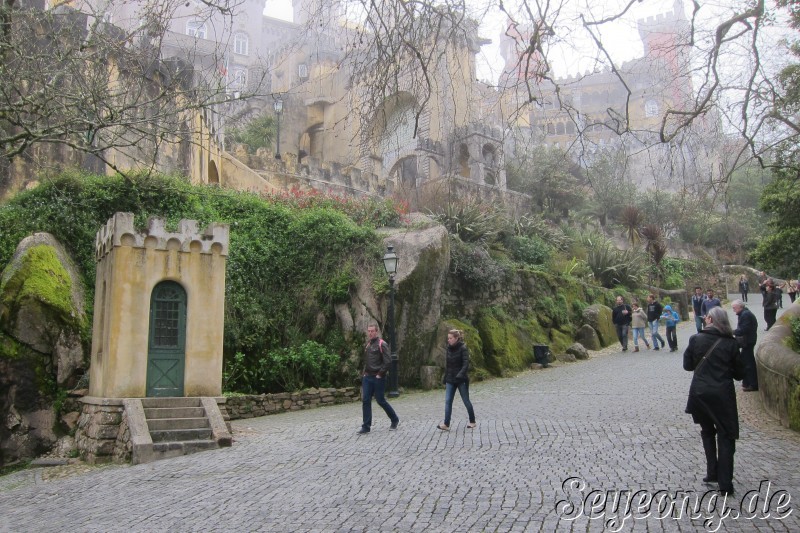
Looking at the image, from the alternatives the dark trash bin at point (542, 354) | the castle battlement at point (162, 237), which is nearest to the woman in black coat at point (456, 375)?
the castle battlement at point (162, 237)

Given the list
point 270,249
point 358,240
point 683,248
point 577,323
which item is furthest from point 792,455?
point 683,248

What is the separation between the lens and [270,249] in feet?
A: 56.7

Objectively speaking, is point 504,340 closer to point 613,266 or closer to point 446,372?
point 446,372

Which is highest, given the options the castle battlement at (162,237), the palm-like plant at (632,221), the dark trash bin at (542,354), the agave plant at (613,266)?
the palm-like plant at (632,221)

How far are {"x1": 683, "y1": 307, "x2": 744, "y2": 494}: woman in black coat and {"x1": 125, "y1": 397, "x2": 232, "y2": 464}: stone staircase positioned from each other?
6.81m

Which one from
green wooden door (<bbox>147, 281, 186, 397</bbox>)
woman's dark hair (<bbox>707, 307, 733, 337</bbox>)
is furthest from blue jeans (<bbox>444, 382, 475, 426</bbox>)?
green wooden door (<bbox>147, 281, 186, 397</bbox>)

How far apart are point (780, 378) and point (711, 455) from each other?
445cm

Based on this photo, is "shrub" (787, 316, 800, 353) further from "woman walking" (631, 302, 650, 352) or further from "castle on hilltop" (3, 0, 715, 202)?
"woman walking" (631, 302, 650, 352)

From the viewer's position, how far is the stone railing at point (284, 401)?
1295 centimetres

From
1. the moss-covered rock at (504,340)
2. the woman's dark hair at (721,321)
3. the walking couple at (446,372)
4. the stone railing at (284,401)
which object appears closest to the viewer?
the woman's dark hair at (721,321)

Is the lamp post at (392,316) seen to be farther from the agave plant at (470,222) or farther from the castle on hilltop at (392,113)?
the agave plant at (470,222)

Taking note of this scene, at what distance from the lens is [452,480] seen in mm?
6422

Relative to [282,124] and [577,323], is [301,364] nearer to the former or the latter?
[577,323]

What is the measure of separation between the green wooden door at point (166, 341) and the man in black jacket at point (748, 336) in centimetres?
946
